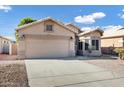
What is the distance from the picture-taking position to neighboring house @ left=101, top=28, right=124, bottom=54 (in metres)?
23.2

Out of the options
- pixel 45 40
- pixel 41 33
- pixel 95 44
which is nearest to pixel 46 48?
pixel 45 40

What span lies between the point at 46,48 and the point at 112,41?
1070 centimetres

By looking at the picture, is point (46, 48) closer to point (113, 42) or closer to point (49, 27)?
point (49, 27)

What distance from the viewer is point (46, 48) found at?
19047 mm

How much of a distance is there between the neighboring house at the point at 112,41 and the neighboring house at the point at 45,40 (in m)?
6.98

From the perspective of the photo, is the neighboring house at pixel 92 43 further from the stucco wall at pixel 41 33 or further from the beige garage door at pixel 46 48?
the beige garage door at pixel 46 48

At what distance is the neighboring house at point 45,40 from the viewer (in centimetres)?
1823

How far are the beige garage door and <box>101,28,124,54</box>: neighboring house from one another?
300 inches

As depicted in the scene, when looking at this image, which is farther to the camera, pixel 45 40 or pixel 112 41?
pixel 112 41

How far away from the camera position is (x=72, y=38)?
20.3 meters

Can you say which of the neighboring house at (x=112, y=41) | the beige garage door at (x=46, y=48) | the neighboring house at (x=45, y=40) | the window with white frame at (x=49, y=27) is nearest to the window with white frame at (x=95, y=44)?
the neighboring house at (x=45, y=40)
